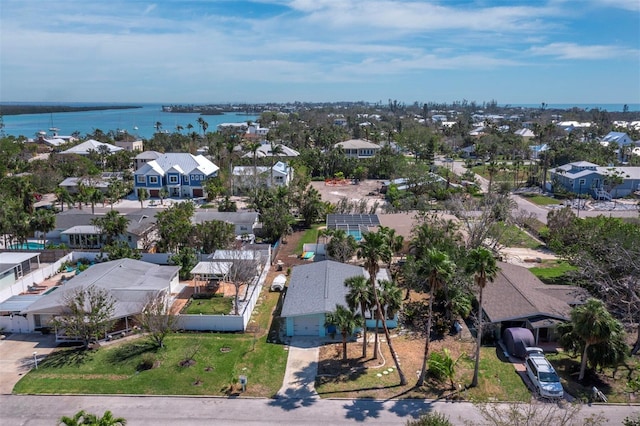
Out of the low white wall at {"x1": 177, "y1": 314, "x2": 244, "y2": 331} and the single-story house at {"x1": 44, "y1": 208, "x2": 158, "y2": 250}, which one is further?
the single-story house at {"x1": 44, "y1": 208, "x2": 158, "y2": 250}

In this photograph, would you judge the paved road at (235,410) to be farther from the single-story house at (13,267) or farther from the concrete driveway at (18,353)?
the single-story house at (13,267)

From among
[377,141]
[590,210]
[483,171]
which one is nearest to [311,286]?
[590,210]

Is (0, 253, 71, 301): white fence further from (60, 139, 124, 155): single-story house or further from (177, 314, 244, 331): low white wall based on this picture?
(60, 139, 124, 155): single-story house

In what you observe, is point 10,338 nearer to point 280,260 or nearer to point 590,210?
point 280,260

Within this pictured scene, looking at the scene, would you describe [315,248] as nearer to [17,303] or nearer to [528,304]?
[528,304]

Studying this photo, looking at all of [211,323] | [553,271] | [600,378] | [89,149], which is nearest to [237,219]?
[211,323]

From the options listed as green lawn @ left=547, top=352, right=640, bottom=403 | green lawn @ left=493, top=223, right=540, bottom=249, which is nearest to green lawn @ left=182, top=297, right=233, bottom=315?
green lawn @ left=547, top=352, right=640, bottom=403
